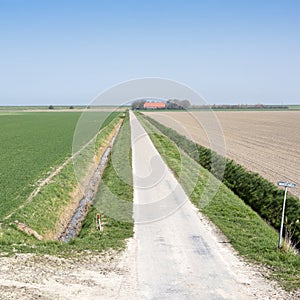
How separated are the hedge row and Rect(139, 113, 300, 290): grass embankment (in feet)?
2.34

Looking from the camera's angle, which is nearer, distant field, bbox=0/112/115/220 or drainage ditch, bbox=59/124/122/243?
drainage ditch, bbox=59/124/122/243

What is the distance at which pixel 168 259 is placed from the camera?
11.7 metres

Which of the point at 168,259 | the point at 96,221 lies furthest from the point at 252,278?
the point at 96,221

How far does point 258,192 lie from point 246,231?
667 cm

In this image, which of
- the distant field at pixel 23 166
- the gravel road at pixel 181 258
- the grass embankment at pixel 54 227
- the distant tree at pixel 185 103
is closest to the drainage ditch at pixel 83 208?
the grass embankment at pixel 54 227

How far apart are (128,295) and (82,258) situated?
9.32 feet

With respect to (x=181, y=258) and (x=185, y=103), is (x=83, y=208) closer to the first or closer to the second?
(x=185, y=103)

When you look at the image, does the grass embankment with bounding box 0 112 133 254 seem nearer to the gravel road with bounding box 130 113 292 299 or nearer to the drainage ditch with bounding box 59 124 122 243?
the drainage ditch with bounding box 59 124 122 243

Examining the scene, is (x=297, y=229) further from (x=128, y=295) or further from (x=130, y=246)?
(x=128, y=295)

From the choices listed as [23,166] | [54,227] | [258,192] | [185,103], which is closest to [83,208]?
[54,227]

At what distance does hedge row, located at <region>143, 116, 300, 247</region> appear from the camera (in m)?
16.6

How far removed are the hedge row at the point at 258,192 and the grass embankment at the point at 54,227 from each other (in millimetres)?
6077

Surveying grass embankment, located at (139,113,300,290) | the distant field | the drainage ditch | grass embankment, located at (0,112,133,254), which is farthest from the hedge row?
the distant field

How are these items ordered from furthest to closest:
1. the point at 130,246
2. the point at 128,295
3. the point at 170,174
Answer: the point at 170,174
the point at 130,246
the point at 128,295
